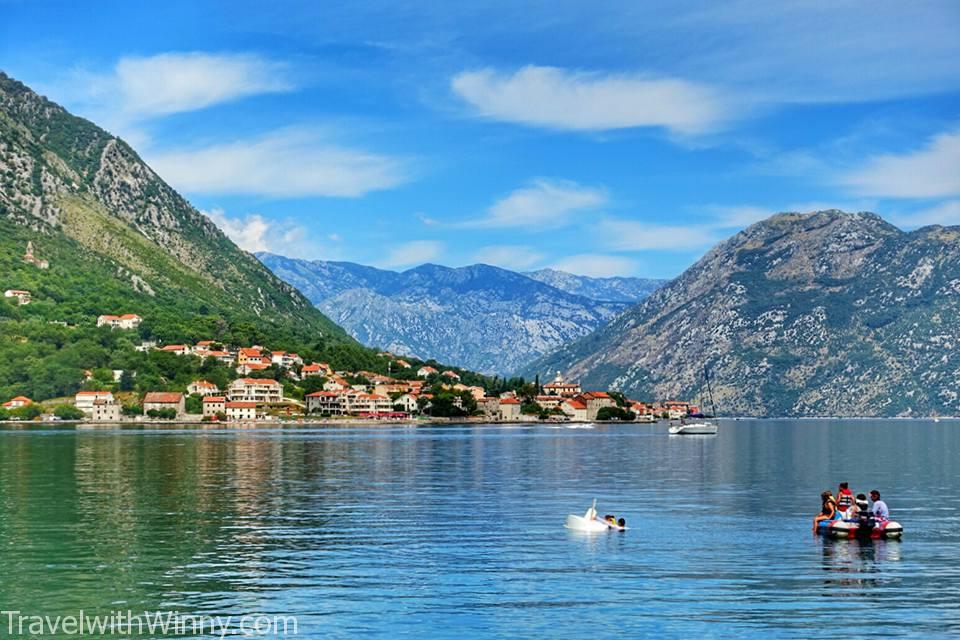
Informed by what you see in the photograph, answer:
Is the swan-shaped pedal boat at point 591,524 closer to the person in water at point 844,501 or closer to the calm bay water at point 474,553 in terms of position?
the calm bay water at point 474,553

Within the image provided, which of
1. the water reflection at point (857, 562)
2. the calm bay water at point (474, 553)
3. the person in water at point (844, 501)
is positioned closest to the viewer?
the calm bay water at point (474, 553)

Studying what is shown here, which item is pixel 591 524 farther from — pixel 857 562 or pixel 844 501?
pixel 844 501

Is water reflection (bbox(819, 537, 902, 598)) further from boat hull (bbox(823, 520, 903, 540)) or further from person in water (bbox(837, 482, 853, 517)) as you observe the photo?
person in water (bbox(837, 482, 853, 517))

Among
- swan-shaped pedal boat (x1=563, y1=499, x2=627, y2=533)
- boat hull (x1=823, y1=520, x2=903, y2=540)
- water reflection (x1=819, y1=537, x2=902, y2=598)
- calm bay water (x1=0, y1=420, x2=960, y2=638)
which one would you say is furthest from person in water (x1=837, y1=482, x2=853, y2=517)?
swan-shaped pedal boat (x1=563, y1=499, x2=627, y2=533)

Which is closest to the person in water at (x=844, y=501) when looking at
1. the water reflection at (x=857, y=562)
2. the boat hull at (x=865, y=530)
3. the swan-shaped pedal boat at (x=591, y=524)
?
the boat hull at (x=865, y=530)

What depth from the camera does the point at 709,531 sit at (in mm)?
66812

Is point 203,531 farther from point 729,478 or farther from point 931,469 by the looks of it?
point 931,469

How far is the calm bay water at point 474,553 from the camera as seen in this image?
42188 mm

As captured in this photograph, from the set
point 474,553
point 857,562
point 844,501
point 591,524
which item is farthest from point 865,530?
point 474,553

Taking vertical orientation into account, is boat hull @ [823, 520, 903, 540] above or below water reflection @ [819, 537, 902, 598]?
above

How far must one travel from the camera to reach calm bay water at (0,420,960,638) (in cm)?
4219

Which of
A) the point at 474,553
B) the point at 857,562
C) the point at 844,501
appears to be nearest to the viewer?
the point at 857,562

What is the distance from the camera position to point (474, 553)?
56.7m

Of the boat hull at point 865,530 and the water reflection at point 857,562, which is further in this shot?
the boat hull at point 865,530
